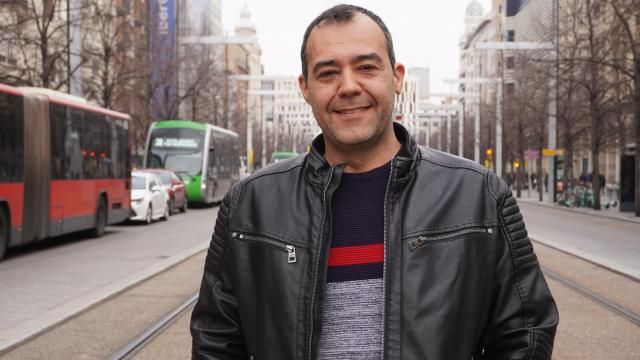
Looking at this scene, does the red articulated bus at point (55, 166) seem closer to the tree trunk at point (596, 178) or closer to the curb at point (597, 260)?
the curb at point (597, 260)

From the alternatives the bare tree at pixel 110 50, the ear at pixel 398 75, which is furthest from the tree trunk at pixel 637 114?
the ear at pixel 398 75

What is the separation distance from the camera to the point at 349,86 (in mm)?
2436

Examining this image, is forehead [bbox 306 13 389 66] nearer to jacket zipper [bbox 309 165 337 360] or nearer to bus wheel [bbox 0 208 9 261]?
jacket zipper [bbox 309 165 337 360]

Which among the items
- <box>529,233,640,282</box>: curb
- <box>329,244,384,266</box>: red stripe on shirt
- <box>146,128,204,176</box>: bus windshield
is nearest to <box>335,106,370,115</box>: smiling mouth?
<box>329,244,384,266</box>: red stripe on shirt

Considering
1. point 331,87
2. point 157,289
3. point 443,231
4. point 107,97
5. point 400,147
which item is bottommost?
point 157,289

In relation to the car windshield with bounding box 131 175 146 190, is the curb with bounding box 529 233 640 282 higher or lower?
lower

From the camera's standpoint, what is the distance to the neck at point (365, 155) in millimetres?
2488

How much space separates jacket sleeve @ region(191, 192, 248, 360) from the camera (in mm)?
2508

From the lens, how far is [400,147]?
8.45 feet

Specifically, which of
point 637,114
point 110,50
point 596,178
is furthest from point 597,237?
point 110,50

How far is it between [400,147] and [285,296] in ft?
1.95

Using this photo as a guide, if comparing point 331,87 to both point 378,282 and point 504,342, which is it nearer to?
point 378,282

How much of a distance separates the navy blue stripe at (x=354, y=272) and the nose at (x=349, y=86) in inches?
19.8

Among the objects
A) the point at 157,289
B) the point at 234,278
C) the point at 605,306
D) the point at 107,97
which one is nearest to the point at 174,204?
the point at 107,97
